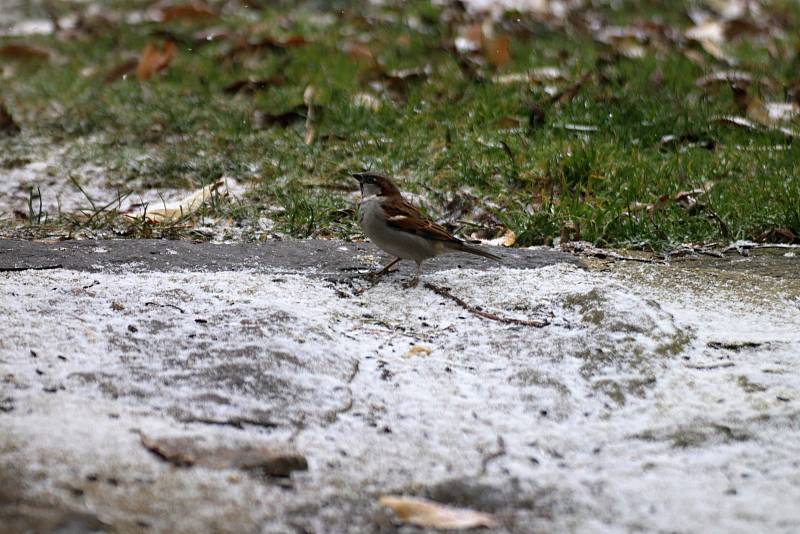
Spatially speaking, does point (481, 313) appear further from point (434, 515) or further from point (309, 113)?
point (309, 113)

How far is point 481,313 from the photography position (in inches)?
139

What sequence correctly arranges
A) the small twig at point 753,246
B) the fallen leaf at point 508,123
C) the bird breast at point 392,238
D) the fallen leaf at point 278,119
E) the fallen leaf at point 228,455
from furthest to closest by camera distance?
the fallen leaf at point 278,119 → the fallen leaf at point 508,123 → the small twig at point 753,246 → the bird breast at point 392,238 → the fallen leaf at point 228,455

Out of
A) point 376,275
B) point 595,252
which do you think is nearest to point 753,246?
point 595,252

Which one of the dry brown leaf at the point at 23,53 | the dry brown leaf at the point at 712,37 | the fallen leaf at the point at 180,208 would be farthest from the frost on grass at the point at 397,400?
the dry brown leaf at the point at 23,53

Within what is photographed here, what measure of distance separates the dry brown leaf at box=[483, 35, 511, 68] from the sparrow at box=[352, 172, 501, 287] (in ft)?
13.0

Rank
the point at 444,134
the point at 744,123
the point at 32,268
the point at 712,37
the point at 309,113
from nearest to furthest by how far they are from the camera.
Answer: the point at 32,268 < the point at 444,134 < the point at 744,123 < the point at 309,113 < the point at 712,37

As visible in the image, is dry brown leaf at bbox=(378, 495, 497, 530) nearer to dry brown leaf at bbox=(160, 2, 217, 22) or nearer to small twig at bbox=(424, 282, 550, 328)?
small twig at bbox=(424, 282, 550, 328)

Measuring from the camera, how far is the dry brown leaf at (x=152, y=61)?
792 cm

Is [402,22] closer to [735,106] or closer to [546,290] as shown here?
[735,106]

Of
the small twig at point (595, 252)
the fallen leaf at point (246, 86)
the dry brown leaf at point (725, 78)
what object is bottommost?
the small twig at point (595, 252)

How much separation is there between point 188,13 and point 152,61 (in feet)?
6.08

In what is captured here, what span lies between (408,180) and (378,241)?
1531 mm

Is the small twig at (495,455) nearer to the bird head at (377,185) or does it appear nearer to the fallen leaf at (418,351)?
the fallen leaf at (418,351)

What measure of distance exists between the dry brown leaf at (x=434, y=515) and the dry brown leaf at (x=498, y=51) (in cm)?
603
